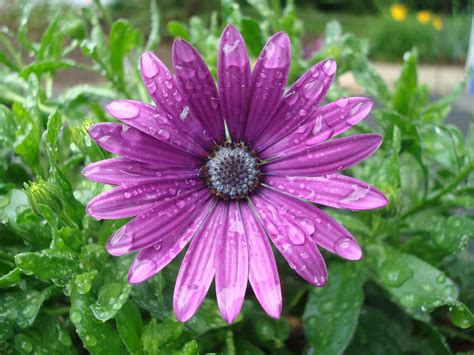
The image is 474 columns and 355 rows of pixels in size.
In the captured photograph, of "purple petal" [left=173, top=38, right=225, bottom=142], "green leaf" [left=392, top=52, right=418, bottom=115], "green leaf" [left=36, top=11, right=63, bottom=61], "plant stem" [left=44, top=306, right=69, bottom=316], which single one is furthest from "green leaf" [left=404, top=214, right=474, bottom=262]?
"green leaf" [left=36, top=11, right=63, bottom=61]

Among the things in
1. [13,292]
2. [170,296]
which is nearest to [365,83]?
[170,296]

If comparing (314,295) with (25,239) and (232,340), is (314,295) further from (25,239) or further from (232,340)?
(25,239)

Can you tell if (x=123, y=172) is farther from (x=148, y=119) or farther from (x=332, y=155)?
(x=332, y=155)

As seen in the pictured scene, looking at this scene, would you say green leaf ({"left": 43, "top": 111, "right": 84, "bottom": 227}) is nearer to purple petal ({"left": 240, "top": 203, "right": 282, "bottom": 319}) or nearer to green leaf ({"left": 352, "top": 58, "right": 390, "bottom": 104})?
purple petal ({"left": 240, "top": 203, "right": 282, "bottom": 319})

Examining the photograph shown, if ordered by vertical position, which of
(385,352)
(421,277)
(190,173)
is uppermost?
(190,173)

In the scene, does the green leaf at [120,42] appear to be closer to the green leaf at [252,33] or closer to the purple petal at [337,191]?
the green leaf at [252,33]

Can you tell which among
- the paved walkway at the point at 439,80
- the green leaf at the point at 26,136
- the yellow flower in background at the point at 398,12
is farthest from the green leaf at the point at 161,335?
the yellow flower in background at the point at 398,12
